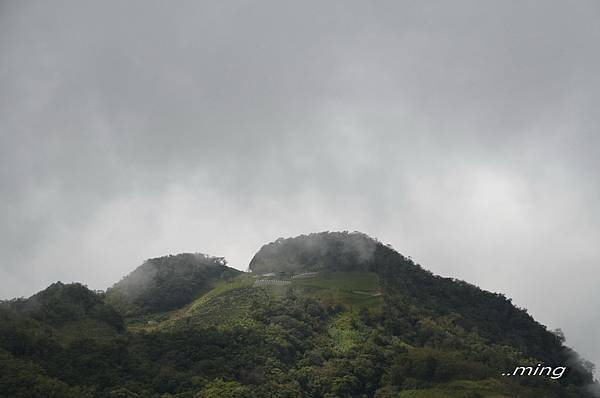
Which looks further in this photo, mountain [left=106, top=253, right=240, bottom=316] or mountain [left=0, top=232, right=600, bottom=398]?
mountain [left=106, top=253, right=240, bottom=316]

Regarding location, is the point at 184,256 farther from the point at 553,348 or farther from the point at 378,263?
the point at 553,348

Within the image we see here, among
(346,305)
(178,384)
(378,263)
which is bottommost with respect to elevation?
(178,384)

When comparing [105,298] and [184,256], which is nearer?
[105,298]

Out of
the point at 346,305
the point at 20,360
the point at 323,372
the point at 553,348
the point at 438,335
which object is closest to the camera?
the point at 20,360

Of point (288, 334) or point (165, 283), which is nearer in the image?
point (288, 334)

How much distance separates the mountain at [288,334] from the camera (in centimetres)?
6384

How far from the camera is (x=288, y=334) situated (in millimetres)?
79938

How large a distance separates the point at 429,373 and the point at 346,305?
86.7 feet

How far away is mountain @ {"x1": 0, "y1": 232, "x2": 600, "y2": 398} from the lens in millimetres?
63844

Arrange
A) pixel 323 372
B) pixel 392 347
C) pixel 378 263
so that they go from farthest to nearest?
pixel 378 263, pixel 392 347, pixel 323 372

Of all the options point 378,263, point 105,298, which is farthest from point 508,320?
point 105,298

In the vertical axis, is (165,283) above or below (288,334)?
above

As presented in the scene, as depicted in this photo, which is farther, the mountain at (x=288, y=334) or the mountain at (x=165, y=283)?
the mountain at (x=165, y=283)

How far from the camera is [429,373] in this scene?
71.4m
